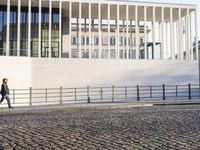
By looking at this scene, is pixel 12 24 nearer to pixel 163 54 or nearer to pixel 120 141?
pixel 163 54

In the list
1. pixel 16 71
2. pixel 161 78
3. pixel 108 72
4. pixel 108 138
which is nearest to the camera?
pixel 108 138

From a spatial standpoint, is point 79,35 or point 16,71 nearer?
point 16,71

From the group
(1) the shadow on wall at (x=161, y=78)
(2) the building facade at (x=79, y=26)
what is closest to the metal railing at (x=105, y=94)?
(1) the shadow on wall at (x=161, y=78)

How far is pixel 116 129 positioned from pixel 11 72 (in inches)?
788

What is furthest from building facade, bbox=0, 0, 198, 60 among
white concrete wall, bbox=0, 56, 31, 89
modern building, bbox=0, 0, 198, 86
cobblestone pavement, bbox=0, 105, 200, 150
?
cobblestone pavement, bbox=0, 105, 200, 150

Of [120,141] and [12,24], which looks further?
[12,24]

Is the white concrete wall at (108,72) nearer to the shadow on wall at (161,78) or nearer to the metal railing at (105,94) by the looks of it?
the shadow on wall at (161,78)

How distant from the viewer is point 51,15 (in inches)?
1543

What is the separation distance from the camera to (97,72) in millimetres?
33250

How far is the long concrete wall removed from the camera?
3120 cm

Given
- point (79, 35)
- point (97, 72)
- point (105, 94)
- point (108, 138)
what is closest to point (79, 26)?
point (79, 35)

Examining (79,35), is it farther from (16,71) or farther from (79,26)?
(16,71)

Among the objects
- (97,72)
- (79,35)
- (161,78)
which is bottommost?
(161,78)

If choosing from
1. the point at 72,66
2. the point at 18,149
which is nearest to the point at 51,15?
the point at 72,66
